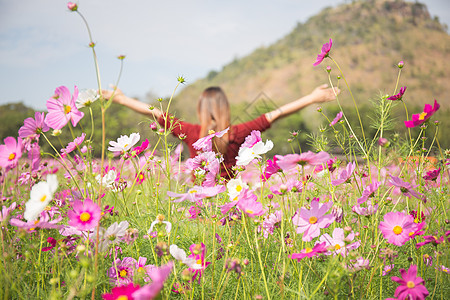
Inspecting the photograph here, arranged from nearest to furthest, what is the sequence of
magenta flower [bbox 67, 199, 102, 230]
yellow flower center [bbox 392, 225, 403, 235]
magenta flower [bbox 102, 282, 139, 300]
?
1. magenta flower [bbox 102, 282, 139, 300]
2. magenta flower [bbox 67, 199, 102, 230]
3. yellow flower center [bbox 392, 225, 403, 235]

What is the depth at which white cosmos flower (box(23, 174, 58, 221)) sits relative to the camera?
0.59 meters

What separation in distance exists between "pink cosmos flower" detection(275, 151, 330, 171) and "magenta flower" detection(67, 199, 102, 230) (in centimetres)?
38

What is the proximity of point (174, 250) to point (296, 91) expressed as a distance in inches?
1574

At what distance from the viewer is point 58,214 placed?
108 cm

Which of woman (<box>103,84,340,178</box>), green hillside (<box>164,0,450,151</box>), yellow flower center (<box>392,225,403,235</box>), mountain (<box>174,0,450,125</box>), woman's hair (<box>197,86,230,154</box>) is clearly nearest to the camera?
yellow flower center (<box>392,225,403,235</box>)

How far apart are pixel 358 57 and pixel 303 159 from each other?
47.9 meters

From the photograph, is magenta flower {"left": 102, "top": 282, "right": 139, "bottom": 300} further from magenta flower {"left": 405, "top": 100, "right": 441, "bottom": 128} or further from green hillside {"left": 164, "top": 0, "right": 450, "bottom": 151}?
green hillside {"left": 164, "top": 0, "right": 450, "bottom": 151}

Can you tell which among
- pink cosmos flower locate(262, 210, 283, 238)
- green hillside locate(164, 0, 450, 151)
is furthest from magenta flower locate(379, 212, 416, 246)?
green hillside locate(164, 0, 450, 151)

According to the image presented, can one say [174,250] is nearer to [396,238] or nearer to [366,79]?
[396,238]

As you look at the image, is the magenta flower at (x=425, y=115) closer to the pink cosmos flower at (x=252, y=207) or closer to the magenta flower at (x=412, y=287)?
the magenta flower at (x=412, y=287)

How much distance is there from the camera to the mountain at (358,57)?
38188mm

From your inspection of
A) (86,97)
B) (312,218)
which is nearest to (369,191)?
(312,218)

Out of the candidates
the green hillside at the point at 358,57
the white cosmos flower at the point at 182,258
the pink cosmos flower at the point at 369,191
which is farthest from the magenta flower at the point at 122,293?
the green hillside at the point at 358,57

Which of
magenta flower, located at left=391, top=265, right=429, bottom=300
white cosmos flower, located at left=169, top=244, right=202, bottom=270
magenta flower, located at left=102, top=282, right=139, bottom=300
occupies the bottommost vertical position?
magenta flower, located at left=391, top=265, right=429, bottom=300
